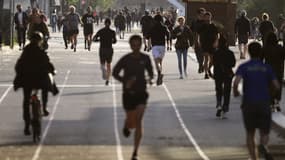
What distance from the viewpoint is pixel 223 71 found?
21188 mm

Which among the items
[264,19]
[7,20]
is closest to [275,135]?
[264,19]

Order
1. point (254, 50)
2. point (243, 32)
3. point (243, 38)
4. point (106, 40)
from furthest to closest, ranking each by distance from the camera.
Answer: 1. point (243, 38)
2. point (243, 32)
3. point (106, 40)
4. point (254, 50)

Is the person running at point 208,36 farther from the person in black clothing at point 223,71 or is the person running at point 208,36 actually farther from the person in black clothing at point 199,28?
the person in black clothing at point 223,71

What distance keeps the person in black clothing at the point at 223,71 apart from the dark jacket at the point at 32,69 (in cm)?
496

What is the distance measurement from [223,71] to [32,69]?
5.44 metres

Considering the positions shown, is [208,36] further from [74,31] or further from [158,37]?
[74,31]

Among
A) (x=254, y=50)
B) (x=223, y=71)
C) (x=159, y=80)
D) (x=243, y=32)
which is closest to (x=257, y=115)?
(x=254, y=50)

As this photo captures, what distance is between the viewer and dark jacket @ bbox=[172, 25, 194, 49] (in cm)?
3061

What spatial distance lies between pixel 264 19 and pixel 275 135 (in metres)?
15.5

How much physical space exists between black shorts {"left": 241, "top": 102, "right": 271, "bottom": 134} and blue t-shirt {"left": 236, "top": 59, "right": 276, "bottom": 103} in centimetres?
7

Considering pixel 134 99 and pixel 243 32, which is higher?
pixel 134 99

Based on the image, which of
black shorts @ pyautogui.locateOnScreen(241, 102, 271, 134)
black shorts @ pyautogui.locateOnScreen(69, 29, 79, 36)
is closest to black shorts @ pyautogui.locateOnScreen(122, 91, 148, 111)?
black shorts @ pyautogui.locateOnScreen(241, 102, 271, 134)

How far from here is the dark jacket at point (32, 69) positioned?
56.1 ft

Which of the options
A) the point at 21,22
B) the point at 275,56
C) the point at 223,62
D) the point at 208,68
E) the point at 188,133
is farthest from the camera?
the point at 21,22
